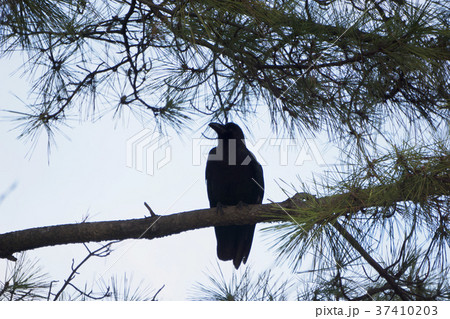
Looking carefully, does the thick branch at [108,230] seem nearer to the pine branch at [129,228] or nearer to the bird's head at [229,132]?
the pine branch at [129,228]

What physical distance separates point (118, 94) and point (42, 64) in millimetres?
500

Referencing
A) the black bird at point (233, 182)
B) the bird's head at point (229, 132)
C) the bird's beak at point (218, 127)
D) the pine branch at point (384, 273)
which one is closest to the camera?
the pine branch at point (384, 273)

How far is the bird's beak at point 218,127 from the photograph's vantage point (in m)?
4.11

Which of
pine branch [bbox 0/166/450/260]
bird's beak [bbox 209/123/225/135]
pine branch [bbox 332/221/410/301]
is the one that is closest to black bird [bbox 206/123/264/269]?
bird's beak [bbox 209/123/225/135]

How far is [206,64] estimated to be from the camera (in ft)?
11.6

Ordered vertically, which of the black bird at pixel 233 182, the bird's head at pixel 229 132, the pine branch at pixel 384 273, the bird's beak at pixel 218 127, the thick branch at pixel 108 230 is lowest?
the pine branch at pixel 384 273

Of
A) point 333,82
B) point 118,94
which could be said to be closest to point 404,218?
point 333,82

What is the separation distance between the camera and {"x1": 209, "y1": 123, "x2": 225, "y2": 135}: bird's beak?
4112mm

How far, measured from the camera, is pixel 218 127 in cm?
425

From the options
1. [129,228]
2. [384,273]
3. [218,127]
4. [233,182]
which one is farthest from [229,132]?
[384,273]

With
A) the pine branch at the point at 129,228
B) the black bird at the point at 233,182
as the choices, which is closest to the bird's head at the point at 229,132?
the black bird at the point at 233,182
